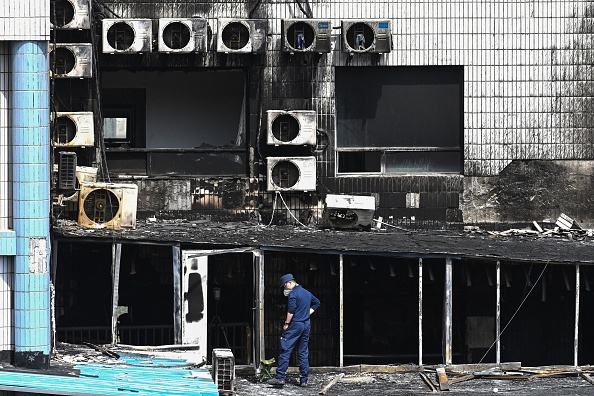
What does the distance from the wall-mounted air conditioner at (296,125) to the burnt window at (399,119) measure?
743mm

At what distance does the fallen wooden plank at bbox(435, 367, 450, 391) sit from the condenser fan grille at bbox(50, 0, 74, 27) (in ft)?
27.9

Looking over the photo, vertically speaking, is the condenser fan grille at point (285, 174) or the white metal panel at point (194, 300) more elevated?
the condenser fan grille at point (285, 174)

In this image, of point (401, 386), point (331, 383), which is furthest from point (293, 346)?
point (401, 386)

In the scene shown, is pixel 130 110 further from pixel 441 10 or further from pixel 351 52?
pixel 441 10

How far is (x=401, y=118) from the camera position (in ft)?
82.3

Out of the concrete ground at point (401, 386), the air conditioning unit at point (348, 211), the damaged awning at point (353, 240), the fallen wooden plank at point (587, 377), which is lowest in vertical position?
the concrete ground at point (401, 386)

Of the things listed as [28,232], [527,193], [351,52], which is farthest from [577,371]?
[28,232]

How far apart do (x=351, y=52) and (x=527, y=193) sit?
13.2 ft

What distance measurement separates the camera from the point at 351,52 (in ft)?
80.4

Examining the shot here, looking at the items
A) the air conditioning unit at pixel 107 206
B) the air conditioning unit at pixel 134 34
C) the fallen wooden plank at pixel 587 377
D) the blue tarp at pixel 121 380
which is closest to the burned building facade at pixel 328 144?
the air conditioning unit at pixel 134 34

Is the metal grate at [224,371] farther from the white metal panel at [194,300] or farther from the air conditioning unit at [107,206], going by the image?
the air conditioning unit at [107,206]

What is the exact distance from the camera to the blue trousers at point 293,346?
20.8 metres

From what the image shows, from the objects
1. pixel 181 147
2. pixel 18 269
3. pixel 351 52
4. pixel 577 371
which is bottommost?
pixel 577 371

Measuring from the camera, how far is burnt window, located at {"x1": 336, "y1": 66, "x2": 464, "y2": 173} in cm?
2498
